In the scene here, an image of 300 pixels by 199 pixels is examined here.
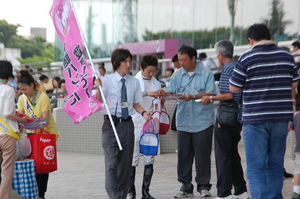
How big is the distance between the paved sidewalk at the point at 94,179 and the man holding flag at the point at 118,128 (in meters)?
1.31

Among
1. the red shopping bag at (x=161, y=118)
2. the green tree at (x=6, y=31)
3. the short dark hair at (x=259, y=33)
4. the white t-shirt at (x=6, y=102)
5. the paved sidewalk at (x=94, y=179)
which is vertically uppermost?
the green tree at (x=6, y=31)

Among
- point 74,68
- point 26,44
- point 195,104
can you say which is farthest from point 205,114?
point 26,44

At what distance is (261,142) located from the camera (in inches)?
227

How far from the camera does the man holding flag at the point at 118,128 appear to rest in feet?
22.0

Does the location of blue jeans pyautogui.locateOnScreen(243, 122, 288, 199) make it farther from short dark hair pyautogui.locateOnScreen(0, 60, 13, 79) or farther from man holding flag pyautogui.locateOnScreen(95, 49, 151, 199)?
short dark hair pyautogui.locateOnScreen(0, 60, 13, 79)

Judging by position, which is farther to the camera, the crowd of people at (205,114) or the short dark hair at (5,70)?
the short dark hair at (5,70)

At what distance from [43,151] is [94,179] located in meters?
2.58

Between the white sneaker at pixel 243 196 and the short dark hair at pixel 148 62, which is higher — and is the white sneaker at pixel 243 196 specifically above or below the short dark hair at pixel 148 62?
below

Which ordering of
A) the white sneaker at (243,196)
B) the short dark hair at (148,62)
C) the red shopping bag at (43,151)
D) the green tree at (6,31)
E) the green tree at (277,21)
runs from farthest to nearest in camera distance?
the green tree at (6,31), the green tree at (277,21), the short dark hair at (148,62), the white sneaker at (243,196), the red shopping bag at (43,151)

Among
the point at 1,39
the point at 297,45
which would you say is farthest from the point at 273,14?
the point at 1,39

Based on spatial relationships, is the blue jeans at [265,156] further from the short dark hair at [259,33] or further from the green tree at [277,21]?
the green tree at [277,21]

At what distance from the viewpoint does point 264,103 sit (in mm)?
5770

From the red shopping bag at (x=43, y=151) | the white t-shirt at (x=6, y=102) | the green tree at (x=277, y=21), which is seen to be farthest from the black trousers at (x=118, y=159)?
the green tree at (x=277, y=21)

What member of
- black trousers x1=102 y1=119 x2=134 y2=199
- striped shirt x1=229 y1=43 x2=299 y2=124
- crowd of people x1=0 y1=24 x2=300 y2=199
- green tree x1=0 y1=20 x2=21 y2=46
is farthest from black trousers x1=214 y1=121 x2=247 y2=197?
green tree x1=0 y1=20 x2=21 y2=46
